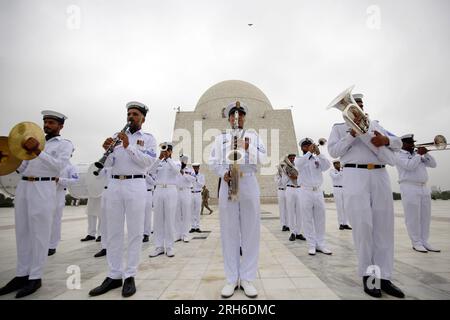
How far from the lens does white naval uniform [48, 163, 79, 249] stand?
6.05 m

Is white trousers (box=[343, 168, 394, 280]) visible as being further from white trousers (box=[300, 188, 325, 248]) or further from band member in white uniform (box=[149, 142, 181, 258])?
band member in white uniform (box=[149, 142, 181, 258])

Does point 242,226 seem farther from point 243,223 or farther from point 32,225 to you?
point 32,225

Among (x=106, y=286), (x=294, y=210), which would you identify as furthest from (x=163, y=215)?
(x=294, y=210)

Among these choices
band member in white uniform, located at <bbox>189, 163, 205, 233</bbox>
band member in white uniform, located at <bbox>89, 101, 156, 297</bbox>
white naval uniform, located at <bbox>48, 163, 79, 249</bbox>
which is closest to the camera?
band member in white uniform, located at <bbox>89, 101, 156, 297</bbox>

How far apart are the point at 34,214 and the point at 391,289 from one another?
484cm

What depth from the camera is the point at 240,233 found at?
357cm

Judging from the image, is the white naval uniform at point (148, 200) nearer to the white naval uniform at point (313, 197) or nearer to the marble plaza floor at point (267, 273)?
the marble plaza floor at point (267, 273)

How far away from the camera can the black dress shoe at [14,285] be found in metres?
3.38

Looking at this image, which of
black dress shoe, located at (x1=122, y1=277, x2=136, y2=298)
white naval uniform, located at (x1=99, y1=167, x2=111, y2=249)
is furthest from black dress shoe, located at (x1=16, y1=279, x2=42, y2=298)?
white naval uniform, located at (x1=99, y1=167, x2=111, y2=249)

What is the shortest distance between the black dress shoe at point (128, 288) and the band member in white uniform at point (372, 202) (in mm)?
2938

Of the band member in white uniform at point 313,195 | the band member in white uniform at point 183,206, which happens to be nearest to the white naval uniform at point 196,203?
the band member in white uniform at point 183,206

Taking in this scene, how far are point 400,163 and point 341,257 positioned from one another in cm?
268
